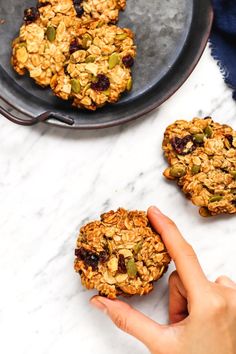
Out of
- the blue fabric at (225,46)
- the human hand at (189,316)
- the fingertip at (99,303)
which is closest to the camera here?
the human hand at (189,316)

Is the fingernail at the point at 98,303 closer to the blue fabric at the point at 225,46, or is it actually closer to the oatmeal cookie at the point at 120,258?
the oatmeal cookie at the point at 120,258

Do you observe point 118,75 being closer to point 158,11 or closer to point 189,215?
point 158,11

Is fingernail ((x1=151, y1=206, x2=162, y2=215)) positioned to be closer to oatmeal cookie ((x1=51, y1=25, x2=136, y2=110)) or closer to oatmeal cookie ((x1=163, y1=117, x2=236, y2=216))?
oatmeal cookie ((x1=163, y1=117, x2=236, y2=216))

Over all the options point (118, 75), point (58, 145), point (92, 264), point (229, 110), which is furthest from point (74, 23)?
point (92, 264)

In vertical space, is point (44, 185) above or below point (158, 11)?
below

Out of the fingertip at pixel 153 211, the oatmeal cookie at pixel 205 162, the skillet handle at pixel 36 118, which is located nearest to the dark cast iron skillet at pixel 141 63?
the skillet handle at pixel 36 118

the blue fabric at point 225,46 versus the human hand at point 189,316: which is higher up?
the blue fabric at point 225,46

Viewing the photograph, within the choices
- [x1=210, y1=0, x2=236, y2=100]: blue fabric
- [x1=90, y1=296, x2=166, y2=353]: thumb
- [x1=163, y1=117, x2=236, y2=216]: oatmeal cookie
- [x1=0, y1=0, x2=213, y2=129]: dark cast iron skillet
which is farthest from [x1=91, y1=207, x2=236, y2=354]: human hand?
[x1=210, y1=0, x2=236, y2=100]: blue fabric
